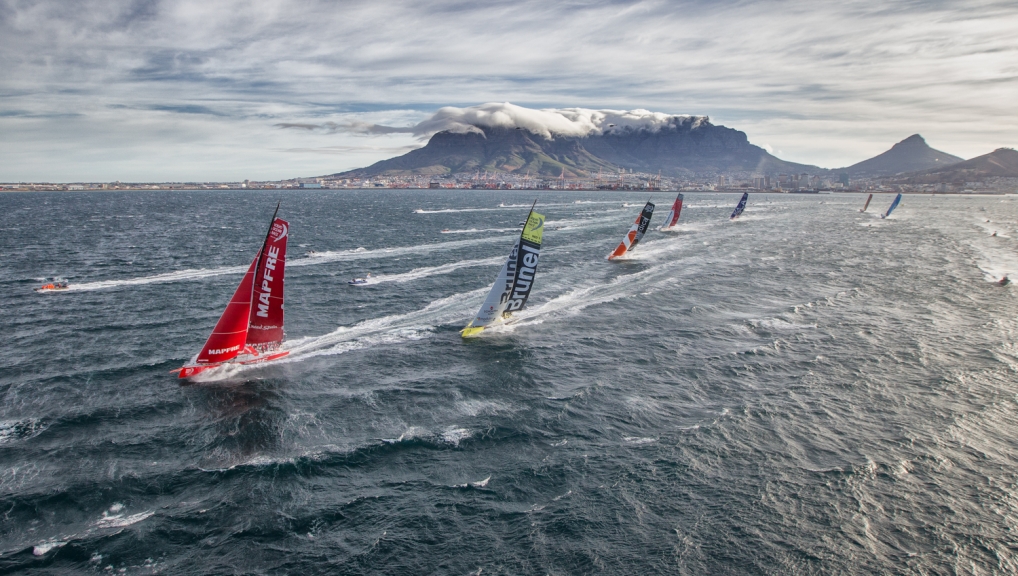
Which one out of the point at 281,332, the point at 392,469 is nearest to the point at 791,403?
the point at 392,469

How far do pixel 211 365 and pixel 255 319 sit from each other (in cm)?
353

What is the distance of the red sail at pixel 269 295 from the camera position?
31.3 metres

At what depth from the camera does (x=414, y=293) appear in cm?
4819

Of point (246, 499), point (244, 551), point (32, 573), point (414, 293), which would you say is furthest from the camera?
point (414, 293)

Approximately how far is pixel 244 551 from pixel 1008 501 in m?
25.5

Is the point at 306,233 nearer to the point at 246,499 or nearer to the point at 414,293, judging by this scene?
the point at 414,293

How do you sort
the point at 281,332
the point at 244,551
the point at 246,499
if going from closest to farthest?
1. the point at 244,551
2. the point at 246,499
3. the point at 281,332

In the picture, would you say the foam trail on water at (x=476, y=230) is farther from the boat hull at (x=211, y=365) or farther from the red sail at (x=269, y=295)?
the boat hull at (x=211, y=365)

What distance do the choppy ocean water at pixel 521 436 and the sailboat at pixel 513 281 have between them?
2.25 m

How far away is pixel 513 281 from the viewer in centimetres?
3831

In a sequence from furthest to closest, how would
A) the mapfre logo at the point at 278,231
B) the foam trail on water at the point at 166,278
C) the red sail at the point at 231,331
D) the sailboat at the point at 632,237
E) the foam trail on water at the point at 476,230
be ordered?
the foam trail on water at the point at 476,230 < the sailboat at the point at 632,237 < the foam trail on water at the point at 166,278 < the mapfre logo at the point at 278,231 < the red sail at the point at 231,331

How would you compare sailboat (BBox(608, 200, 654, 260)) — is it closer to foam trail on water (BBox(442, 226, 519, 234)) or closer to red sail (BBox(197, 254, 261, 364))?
foam trail on water (BBox(442, 226, 519, 234))

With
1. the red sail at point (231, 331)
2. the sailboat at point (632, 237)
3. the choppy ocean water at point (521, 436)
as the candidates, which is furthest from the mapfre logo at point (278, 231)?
the sailboat at point (632, 237)

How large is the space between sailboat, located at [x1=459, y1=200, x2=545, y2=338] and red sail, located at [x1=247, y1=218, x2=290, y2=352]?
1199cm
